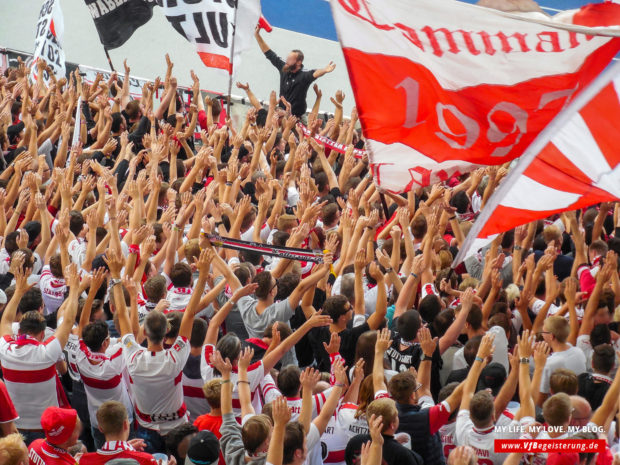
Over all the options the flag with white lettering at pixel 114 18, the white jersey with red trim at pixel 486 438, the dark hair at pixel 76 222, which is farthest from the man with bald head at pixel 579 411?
the flag with white lettering at pixel 114 18

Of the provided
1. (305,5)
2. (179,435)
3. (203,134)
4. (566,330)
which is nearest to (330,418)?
(179,435)

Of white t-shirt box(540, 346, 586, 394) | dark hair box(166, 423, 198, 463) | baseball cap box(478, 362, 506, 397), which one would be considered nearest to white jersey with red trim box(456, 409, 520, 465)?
baseball cap box(478, 362, 506, 397)

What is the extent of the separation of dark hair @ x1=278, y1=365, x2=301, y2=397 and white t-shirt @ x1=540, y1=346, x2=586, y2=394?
188 centimetres

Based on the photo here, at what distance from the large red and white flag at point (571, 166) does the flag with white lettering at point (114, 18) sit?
975 cm

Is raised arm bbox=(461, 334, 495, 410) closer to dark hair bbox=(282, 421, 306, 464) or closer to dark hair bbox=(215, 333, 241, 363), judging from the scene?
dark hair bbox=(282, 421, 306, 464)

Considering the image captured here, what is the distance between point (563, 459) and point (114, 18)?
10.4 meters

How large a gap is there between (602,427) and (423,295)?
2432 mm

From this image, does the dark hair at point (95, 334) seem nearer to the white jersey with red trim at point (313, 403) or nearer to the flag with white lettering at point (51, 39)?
the white jersey with red trim at point (313, 403)

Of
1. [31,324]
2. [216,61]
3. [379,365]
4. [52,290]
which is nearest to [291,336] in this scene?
[379,365]

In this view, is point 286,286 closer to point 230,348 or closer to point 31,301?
point 230,348

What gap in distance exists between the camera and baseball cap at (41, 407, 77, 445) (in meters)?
4.74

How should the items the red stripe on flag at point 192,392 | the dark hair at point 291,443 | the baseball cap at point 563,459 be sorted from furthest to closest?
the red stripe on flag at point 192,392, the dark hair at point 291,443, the baseball cap at point 563,459

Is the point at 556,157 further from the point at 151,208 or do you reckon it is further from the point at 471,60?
the point at 151,208

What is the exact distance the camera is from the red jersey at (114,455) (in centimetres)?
462
